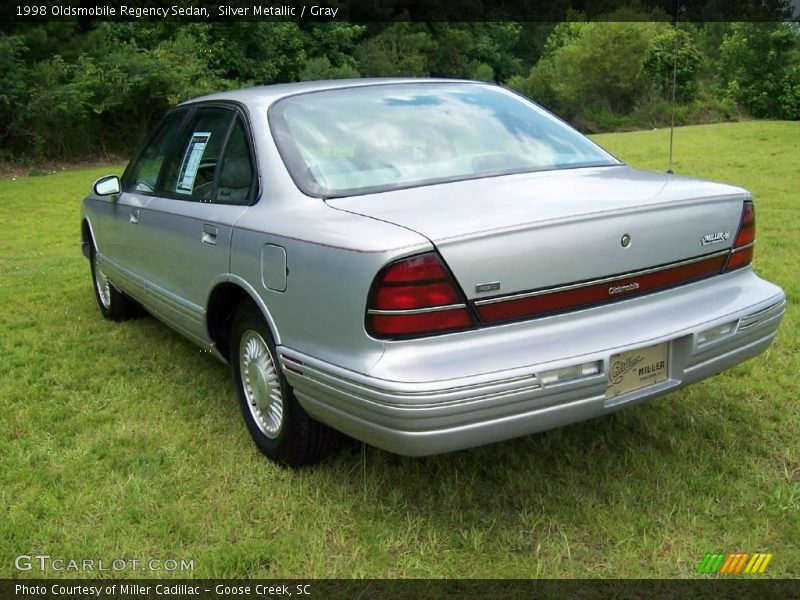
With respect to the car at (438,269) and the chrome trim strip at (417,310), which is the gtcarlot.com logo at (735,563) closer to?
the car at (438,269)

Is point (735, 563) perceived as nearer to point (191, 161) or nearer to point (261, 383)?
point (261, 383)

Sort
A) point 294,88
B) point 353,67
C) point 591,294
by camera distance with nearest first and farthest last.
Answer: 1. point 591,294
2. point 294,88
3. point 353,67

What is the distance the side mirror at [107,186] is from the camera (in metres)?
4.78

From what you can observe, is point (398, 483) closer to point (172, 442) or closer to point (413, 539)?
point (413, 539)

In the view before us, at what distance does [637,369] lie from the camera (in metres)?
2.71

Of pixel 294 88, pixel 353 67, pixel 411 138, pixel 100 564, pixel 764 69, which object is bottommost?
pixel 100 564

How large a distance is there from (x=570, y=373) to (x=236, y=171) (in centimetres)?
177

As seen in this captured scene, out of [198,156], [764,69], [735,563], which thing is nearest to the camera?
[735,563]

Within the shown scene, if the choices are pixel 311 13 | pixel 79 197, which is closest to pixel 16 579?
pixel 79 197

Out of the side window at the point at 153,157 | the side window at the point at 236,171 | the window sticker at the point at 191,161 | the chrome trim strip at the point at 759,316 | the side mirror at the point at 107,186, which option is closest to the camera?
the chrome trim strip at the point at 759,316

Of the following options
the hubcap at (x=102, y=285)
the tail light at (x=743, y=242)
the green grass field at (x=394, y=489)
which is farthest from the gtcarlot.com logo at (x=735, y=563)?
the hubcap at (x=102, y=285)

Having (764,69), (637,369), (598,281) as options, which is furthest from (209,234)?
(764,69)

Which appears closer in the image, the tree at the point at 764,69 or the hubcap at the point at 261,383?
the hubcap at the point at 261,383

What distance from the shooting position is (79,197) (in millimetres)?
16688
